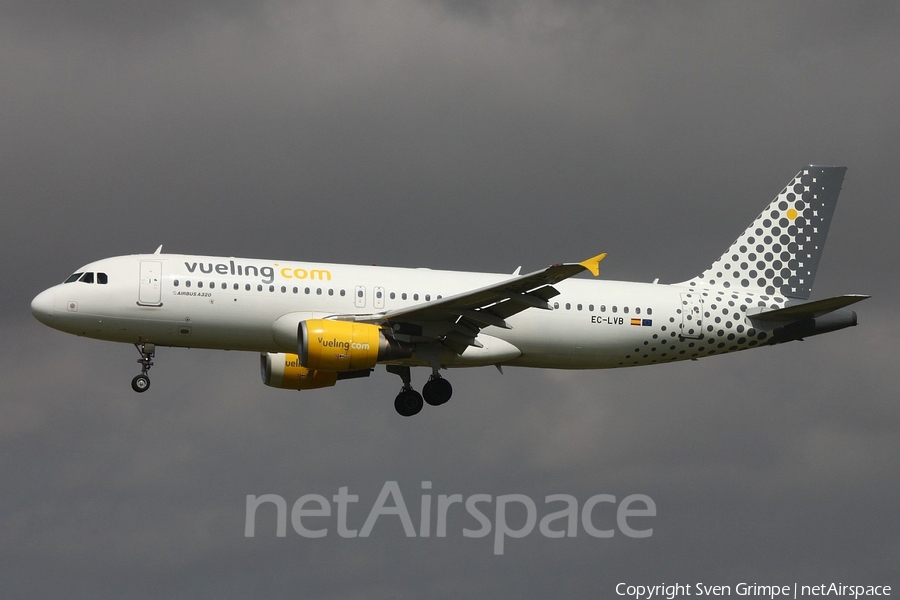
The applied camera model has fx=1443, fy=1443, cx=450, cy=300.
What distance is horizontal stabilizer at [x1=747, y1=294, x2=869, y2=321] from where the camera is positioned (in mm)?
46469

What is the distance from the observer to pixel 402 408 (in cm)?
Answer: 4722

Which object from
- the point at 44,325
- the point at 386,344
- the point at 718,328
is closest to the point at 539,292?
the point at 386,344

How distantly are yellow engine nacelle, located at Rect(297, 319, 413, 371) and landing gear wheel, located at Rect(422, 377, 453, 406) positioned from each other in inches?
122

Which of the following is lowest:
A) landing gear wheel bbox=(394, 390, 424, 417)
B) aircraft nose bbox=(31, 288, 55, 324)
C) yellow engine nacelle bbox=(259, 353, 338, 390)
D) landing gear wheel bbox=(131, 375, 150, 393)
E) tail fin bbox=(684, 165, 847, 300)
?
landing gear wheel bbox=(394, 390, 424, 417)

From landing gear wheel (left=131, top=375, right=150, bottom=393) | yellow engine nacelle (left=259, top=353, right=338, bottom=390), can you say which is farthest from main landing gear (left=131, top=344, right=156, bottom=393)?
yellow engine nacelle (left=259, top=353, right=338, bottom=390)

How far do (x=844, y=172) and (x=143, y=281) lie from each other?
2607 centimetres

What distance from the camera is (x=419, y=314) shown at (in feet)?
145

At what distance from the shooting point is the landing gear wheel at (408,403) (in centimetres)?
4722

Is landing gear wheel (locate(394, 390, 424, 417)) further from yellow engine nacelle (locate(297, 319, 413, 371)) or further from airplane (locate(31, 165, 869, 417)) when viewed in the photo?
yellow engine nacelle (locate(297, 319, 413, 371))

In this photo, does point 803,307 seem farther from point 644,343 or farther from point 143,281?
point 143,281

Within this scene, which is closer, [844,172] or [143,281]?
[143,281]

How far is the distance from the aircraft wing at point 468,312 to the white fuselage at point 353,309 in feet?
2.53

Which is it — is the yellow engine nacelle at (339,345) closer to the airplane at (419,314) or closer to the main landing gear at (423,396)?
the airplane at (419,314)

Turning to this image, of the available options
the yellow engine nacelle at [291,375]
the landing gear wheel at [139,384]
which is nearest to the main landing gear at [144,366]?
the landing gear wheel at [139,384]
